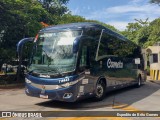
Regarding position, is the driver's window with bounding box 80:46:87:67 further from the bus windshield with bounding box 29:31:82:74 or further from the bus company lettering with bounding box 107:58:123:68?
the bus company lettering with bounding box 107:58:123:68

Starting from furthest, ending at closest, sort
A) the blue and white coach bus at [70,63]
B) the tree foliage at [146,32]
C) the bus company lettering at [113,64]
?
1. the tree foliage at [146,32]
2. the bus company lettering at [113,64]
3. the blue and white coach bus at [70,63]

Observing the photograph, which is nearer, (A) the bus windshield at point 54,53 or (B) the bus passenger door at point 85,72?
(A) the bus windshield at point 54,53

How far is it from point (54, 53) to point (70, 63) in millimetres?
804

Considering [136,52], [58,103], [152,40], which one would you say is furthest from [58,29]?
[152,40]

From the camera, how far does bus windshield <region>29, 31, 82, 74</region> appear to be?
1055 cm

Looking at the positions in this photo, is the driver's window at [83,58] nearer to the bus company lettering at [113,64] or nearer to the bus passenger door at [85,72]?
the bus passenger door at [85,72]

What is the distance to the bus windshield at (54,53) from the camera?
10.6 meters

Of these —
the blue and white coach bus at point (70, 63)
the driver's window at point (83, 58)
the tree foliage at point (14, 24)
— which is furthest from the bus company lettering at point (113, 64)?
the tree foliage at point (14, 24)

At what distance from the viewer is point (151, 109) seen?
35.2ft

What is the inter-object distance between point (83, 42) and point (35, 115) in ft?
11.2

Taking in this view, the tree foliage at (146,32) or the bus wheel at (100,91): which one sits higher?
the tree foliage at (146,32)

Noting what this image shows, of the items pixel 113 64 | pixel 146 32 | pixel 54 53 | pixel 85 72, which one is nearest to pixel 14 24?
pixel 113 64

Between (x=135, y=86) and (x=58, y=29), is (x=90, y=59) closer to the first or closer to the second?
(x=58, y=29)

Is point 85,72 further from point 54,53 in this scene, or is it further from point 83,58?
point 54,53
